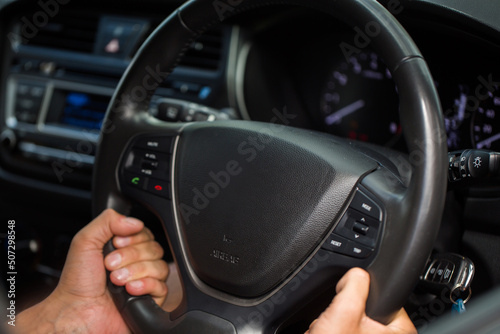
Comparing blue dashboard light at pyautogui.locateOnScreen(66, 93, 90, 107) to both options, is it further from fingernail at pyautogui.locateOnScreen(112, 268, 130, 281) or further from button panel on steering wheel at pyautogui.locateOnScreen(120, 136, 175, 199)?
fingernail at pyautogui.locateOnScreen(112, 268, 130, 281)


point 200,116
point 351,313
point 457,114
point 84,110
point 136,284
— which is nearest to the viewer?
point 351,313

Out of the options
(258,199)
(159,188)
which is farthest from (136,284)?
(258,199)

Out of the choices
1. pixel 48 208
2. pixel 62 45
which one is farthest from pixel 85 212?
pixel 62 45

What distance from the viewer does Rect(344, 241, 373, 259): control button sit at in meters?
0.81

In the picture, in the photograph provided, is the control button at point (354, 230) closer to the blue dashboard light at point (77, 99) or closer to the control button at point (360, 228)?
Result: the control button at point (360, 228)

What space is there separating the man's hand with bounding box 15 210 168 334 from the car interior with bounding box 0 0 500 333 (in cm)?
6

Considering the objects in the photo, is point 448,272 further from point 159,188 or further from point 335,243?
point 159,188

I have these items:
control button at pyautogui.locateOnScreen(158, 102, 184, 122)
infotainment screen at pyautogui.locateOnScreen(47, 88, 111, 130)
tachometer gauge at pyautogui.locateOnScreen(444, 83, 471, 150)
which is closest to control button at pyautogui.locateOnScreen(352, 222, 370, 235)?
control button at pyautogui.locateOnScreen(158, 102, 184, 122)

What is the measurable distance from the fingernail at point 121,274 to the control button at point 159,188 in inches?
6.1

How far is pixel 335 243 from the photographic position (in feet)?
2.81

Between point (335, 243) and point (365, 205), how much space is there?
0.07 meters

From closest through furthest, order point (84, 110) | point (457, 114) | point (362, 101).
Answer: point (457, 114)
point (362, 101)
point (84, 110)

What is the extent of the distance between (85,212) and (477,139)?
1.30 metres

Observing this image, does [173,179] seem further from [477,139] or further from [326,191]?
[477,139]
